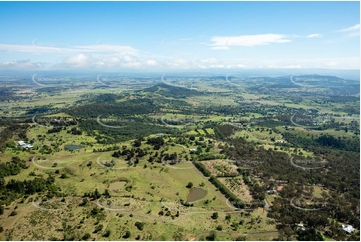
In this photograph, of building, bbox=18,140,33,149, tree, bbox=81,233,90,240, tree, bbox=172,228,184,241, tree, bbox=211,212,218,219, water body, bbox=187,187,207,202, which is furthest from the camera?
building, bbox=18,140,33,149

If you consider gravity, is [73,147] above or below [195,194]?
above

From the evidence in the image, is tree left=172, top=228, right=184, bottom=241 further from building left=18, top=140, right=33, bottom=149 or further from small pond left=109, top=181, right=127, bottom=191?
building left=18, top=140, right=33, bottom=149

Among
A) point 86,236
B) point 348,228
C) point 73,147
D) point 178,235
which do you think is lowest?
point 348,228

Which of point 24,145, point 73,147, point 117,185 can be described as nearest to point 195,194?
point 117,185

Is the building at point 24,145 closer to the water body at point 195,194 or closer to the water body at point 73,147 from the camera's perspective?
the water body at point 73,147

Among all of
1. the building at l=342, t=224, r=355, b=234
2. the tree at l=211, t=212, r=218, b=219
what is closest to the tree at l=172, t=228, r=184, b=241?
the tree at l=211, t=212, r=218, b=219

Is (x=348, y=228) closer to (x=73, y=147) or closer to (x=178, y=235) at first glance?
(x=178, y=235)

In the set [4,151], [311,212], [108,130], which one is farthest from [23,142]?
[311,212]

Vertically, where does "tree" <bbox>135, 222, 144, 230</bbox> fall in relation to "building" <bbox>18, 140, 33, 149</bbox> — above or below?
below

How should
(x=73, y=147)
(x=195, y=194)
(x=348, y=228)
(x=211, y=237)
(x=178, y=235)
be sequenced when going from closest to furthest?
(x=211, y=237), (x=178, y=235), (x=348, y=228), (x=195, y=194), (x=73, y=147)
